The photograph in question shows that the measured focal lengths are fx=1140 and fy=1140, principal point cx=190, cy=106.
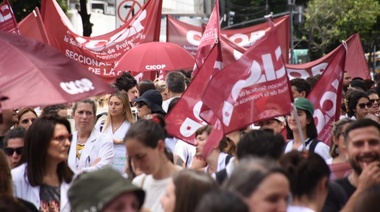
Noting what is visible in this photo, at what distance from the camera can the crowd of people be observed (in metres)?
5.20

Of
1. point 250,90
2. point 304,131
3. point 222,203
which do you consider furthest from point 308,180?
point 304,131

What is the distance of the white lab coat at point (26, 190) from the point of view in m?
Answer: 7.40

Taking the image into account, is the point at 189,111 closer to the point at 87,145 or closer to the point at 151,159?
the point at 87,145

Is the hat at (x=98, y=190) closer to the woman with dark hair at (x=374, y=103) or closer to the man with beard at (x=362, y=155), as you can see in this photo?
the man with beard at (x=362, y=155)

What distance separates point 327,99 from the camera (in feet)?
36.6

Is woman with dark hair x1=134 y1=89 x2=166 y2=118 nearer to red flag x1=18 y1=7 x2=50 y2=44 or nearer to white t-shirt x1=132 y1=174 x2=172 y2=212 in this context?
red flag x1=18 y1=7 x2=50 y2=44

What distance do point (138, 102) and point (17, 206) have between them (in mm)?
6556

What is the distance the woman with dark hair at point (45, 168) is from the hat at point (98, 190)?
2.20m

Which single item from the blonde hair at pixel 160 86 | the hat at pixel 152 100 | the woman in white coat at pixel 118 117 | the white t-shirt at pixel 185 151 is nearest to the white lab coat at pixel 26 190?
the white t-shirt at pixel 185 151

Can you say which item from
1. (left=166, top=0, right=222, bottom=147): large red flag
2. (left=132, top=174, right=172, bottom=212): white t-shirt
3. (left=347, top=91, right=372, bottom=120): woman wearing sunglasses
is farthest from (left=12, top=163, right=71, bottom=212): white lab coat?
(left=347, top=91, right=372, bottom=120): woman wearing sunglasses

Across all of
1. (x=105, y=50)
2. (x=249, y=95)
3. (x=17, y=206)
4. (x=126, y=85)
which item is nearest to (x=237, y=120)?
(x=249, y=95)

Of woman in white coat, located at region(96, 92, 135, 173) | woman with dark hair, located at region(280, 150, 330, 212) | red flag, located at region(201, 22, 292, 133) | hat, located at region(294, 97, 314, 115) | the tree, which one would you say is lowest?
the tree

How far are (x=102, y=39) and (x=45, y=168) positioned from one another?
948 centimetres

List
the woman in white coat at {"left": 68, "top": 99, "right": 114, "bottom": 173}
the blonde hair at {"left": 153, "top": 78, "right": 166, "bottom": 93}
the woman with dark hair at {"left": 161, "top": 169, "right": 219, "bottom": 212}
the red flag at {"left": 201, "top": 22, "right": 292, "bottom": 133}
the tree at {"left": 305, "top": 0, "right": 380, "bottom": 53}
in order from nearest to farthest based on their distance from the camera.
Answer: the woman with dark hair at {"left": 161, "top": 169, "right": 219, "bottom": 212}
the red flag at {"left": 201, "top": 22, "right": 292, "bottom": 133}
the woman in white coat at {"left": 68, "top": 99, "right": 114, "bottom": 173}
the blonde hair at {"left": 153, "top": 78, "right": 166, "bottom": 93}
the tree at {"left": 305, "top": 0, "right": 380, "bottom": 53}
